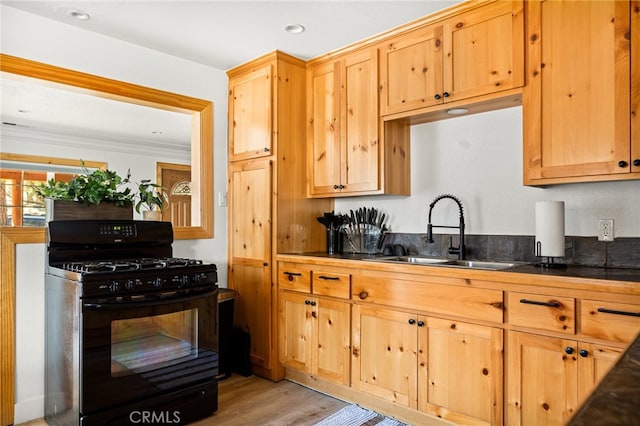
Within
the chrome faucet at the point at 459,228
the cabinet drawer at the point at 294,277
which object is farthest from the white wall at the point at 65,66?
the chrome faucet at the point at 459,228

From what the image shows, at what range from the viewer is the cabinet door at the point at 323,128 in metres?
3.16

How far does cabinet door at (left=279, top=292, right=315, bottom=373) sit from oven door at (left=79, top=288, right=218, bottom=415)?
592mm

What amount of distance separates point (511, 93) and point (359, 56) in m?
1.11

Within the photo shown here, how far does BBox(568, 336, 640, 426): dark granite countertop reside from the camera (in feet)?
1.54

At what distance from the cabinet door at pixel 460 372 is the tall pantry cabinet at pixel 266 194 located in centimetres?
124

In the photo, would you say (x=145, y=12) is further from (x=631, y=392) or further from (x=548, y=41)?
(x=631, y=392)

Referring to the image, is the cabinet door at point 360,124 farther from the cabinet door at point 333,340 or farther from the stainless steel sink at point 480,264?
the cabinet door at point 333,340

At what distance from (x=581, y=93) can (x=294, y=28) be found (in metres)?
1.70

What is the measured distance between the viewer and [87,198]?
9.02 ft

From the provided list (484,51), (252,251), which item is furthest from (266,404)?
(484,51)

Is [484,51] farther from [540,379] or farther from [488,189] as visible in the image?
[540,379]

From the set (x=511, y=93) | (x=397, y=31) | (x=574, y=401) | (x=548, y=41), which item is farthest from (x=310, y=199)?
(x=574, y=401)

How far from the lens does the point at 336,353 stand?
2.77m

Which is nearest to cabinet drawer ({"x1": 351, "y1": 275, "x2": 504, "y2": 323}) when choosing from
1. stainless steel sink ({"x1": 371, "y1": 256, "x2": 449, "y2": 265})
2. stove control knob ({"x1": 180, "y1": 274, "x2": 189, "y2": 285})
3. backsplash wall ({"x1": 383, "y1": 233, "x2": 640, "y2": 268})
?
stainless steel sink ({"x1": 371, "y1": 256, "x2": 449, "y2": 265})
